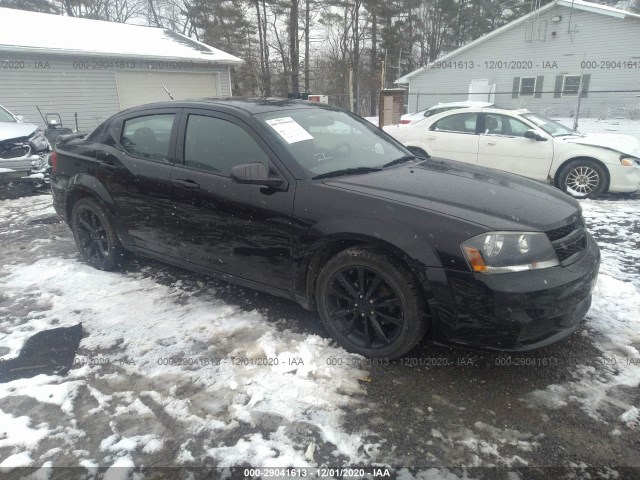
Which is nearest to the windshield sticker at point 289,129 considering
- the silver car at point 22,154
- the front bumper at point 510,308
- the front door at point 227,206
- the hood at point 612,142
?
the front door at point 227,206

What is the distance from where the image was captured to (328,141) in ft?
Result: 11.3

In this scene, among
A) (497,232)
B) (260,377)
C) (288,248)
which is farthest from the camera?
(288,248)

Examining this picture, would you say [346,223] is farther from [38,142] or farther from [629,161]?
[38,142]

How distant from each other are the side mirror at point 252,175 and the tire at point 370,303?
2.24 ft

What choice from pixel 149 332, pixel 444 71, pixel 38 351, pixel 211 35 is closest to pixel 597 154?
pixel 149 332

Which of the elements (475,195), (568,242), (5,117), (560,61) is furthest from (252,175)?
(560,61)

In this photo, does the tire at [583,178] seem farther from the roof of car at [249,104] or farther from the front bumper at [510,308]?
the front bumper at [510,308]

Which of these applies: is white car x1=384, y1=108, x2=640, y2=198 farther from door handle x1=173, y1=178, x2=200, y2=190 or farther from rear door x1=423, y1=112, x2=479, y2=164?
door handle x1=173, y1=178, x2=200, y2=190

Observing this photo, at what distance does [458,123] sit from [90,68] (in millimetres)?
12757

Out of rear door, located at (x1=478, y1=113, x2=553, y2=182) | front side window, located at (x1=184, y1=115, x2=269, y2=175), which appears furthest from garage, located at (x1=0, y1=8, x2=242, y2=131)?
front side window, located at (x1=184, y1=115, x2=269, y2=175)

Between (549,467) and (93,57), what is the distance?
16663 millimetres

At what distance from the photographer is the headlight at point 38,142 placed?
8102 millimetres

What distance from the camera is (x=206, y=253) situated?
3.47m

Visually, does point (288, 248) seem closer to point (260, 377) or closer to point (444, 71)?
point (260, 377)
